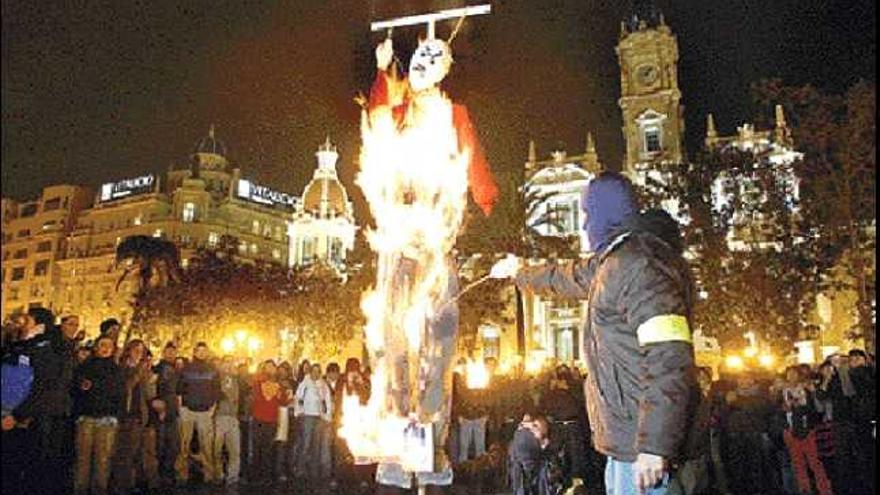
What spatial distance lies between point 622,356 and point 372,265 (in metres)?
38.0

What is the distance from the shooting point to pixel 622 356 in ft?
13.1

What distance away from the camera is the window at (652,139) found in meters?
64.9

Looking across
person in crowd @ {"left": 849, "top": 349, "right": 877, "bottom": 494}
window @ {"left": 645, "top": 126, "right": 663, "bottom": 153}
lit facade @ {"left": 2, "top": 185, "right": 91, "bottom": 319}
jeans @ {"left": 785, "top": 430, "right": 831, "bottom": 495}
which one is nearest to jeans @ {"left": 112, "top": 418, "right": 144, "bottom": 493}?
jeans @ {"left": 785, "top": 430, "right": 831, "bottom": 495}

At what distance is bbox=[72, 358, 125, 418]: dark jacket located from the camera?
34.3 feet

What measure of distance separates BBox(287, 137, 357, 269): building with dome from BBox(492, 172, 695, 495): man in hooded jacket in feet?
243

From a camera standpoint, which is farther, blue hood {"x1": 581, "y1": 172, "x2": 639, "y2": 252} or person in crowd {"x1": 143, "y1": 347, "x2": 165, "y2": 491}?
person in crowd {"x1": 143, "y1": 347, "x2": 165, "y2": 491}

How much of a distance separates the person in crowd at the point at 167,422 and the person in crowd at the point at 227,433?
2.51 ft

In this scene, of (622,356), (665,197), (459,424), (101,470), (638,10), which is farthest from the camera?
(638,10)

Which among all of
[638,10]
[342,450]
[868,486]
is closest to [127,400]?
[342,450]

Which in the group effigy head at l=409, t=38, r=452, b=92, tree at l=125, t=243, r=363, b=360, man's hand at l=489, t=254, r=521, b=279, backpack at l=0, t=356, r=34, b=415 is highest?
tree at l=125, t=243, r=363, b=360

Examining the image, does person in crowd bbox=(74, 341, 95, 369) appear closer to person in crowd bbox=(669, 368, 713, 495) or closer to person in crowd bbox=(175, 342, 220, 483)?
person in crowd bbox=(175, 342, 220, 483)

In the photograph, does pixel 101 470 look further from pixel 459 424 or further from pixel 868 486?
pixel 868 486

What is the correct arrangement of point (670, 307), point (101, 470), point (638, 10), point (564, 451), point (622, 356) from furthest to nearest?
1. point (638, 10)
2. point (564, 451)
3. point (101, 470)
4. point (622, 356)
5. point (670, 307)

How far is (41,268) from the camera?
326 feet
